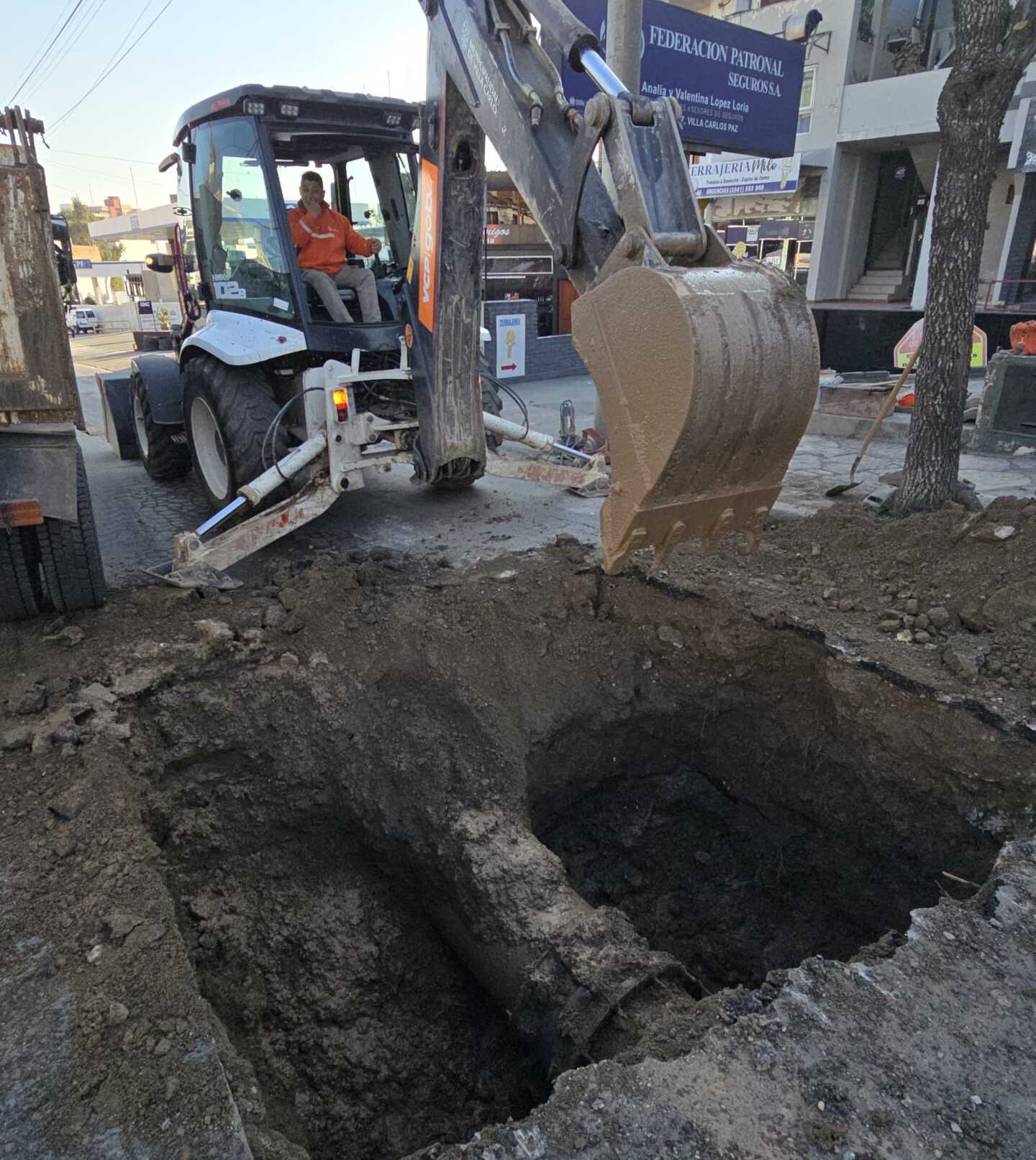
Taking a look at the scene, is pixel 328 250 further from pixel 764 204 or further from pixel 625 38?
pixel 764 204

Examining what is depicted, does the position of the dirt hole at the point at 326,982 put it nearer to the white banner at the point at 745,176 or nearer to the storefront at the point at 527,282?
the storefront at the point at 527,282

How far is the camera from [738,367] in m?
2.46

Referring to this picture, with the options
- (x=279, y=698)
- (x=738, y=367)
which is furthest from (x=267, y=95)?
(x=738, y=367)

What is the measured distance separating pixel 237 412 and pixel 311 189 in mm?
1694

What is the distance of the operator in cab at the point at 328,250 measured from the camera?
5672mm

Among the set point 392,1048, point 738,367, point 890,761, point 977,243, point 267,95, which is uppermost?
point 267,95

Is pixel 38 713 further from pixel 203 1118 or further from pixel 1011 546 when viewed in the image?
pixel 1011 546

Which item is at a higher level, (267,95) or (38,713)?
(267,95)

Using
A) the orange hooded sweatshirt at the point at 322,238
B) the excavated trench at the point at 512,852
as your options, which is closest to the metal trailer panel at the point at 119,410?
the orange hooded sweatshirt at the point at 322,238

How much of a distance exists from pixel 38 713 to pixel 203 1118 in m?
2.22

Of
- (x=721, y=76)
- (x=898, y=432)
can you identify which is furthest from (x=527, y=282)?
(x=898, y=432)

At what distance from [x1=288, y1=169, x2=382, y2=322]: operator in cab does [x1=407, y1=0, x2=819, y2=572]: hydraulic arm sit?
2.60 metres

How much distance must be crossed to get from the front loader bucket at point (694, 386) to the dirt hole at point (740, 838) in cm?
184

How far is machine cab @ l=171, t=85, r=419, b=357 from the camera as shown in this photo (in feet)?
17.5
